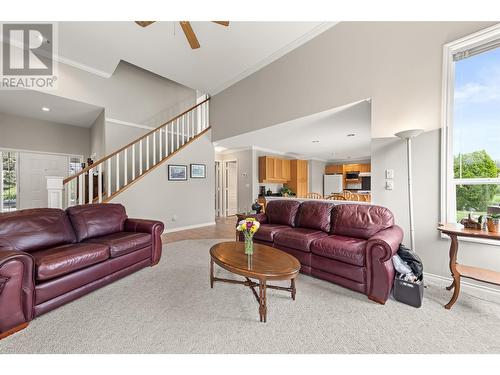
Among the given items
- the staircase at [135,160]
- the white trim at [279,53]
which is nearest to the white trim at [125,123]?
the staircase at [135,160]

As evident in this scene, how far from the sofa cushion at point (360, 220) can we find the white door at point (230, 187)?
4654 mm

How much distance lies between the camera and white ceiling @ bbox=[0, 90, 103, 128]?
4121mm

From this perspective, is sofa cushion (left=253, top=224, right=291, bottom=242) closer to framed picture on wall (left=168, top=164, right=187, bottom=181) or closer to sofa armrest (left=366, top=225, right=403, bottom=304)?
sofa armrest (left=366, top=225, right=403, bottom=304)

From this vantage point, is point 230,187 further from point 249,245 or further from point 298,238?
point 249,245

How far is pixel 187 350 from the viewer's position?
55.3 inches

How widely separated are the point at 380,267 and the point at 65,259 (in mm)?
2869

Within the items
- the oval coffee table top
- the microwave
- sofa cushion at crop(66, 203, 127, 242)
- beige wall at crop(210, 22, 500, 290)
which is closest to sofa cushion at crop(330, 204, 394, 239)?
beige wall at crop(210, 22, 500, 290)

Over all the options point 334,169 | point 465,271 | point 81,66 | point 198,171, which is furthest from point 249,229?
point 334,169

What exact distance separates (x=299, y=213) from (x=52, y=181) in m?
3.97

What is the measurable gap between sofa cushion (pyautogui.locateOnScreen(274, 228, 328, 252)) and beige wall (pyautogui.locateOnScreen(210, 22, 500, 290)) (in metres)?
1.02

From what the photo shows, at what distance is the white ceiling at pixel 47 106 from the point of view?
4121mm

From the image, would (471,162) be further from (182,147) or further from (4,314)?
(182,147)

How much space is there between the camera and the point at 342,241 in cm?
234
